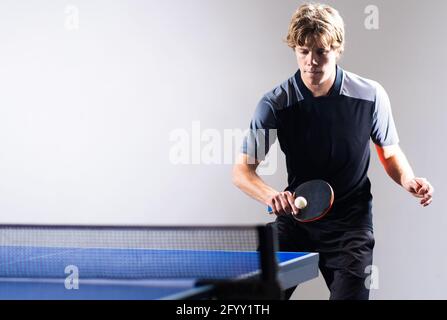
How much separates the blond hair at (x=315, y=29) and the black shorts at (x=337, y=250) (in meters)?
0.80

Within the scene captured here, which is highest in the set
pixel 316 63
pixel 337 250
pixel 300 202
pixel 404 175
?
pixel 316 63

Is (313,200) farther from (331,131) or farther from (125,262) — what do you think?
(125,262)

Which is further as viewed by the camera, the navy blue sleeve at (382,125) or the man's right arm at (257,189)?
the navy blue sleeve at (382,125)

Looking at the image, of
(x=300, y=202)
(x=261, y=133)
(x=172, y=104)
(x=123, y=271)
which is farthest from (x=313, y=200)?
(x=172, y=104)

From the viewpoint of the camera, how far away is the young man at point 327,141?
343 cm

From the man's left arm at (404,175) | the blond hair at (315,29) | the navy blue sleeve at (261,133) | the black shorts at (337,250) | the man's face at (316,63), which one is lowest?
the black shorts at (337,250)

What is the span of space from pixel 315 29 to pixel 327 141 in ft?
1.69

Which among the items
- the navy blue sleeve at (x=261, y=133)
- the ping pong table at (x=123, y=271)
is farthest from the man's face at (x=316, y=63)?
the ping pong table at (x=123, y=271)

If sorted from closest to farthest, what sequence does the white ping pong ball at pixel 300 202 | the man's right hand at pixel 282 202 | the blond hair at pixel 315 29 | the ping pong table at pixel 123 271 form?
the ping pong table at pixel 123 271 → the man's right hand at pixel 282 202 → the white ping pong ball at pixel 300 202 → the blond hair at pixel 315 29

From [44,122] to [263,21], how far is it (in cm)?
157

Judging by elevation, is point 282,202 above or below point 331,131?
below

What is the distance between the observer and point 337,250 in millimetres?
3383

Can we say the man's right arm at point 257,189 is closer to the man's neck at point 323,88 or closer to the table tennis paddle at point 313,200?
the table tennis paddle at point 313,200

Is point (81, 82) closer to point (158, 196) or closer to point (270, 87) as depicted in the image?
point (158, 196)
